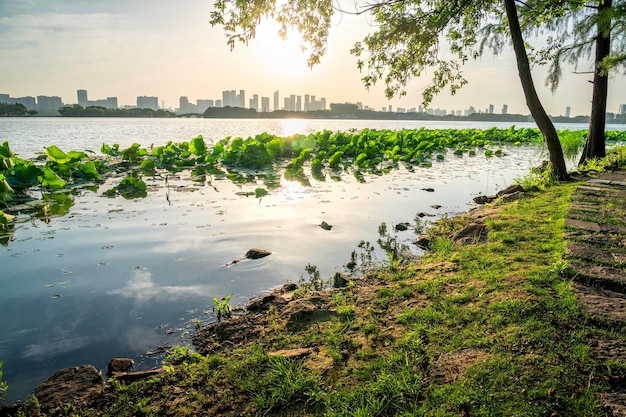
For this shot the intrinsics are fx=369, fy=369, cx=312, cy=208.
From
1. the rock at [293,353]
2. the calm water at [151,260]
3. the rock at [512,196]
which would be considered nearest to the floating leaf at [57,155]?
the calm water at [151,260]

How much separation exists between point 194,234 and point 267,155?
729cm

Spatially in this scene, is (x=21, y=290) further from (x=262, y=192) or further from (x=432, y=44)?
(x=432, y=44)

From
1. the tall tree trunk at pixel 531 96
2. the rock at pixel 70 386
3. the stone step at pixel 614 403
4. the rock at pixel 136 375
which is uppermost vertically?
the tall tree trunk at pixel 531 96

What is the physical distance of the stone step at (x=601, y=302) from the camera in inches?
82.0

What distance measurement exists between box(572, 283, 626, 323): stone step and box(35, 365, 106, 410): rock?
2.82 m

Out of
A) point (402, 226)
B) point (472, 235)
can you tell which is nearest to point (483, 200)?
point (402, 226)

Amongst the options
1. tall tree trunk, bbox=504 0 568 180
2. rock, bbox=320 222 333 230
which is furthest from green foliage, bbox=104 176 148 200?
tall tree trunk, bbox=504 0 568 180

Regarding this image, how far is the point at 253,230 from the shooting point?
490 cm

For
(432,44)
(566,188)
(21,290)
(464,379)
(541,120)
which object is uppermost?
(432,44)

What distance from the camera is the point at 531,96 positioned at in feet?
23.2

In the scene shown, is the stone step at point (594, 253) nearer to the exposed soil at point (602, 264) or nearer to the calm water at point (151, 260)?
the exposed soil at point (602, 264)

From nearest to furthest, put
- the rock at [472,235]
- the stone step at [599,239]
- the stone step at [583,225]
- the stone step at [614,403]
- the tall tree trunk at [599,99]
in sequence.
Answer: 1. the stone step at [614,403]
2. the stone step at [599,239]
3. the stone step at [583,225]
4. the rock at [472,235]
5. the tall tree trunk at [599,99]

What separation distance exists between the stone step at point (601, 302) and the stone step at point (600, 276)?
7cm

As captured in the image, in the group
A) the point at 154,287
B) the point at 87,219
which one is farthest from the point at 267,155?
the point at 154,287
